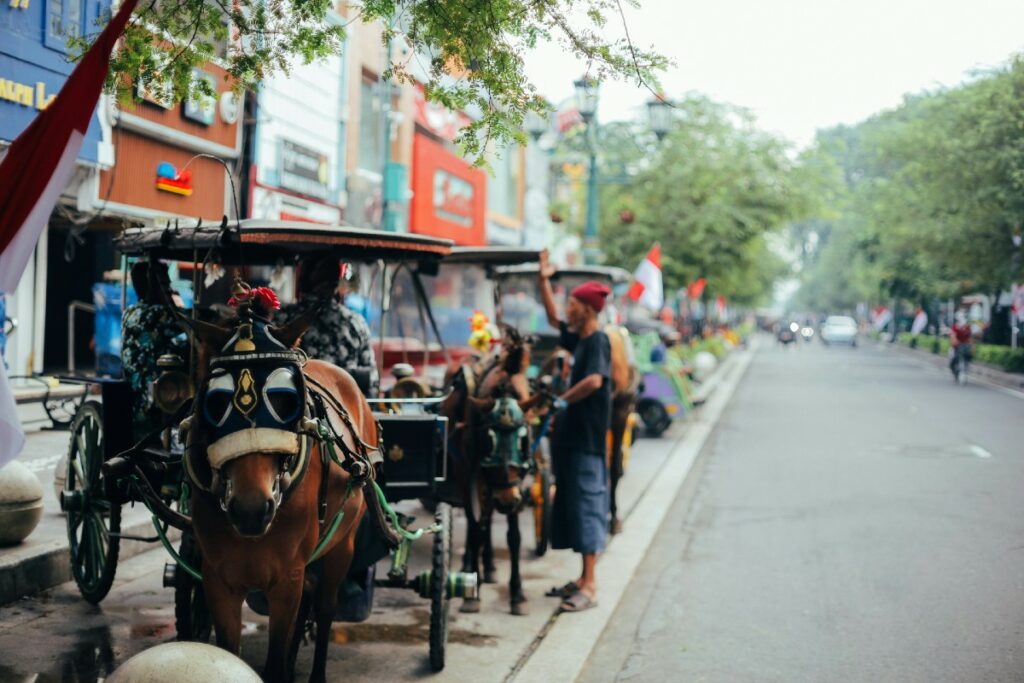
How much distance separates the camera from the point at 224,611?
455 cm

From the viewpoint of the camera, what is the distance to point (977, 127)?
23.3 meters

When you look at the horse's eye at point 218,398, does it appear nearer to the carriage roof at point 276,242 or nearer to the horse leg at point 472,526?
the carriage roof at point 276,242

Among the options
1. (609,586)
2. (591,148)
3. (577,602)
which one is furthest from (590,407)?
(591,148)

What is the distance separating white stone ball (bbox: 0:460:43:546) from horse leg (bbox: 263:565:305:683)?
309 centimetres

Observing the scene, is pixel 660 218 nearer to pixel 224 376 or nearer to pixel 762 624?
pixel 762 624

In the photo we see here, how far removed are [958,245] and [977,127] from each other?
5.98 metres

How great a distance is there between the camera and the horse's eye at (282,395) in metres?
4.23

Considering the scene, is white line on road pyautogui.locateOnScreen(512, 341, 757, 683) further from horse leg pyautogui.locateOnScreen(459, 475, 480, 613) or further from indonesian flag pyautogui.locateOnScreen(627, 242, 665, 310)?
indonesian flag pyautogui.locateOnScreen(627, 242, 665, 310)

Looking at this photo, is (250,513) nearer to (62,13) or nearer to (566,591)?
(566,591)

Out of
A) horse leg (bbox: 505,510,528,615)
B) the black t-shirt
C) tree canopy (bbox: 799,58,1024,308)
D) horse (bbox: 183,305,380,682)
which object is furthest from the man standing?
tree canopy (bbox: 799,58,1024,308)

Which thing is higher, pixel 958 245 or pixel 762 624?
pixel 958 245

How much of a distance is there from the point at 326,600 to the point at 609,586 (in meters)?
2.97

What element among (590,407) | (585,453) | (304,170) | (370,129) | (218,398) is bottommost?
(585,453)

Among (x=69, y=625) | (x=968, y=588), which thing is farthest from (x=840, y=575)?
(x=69, y=625)
